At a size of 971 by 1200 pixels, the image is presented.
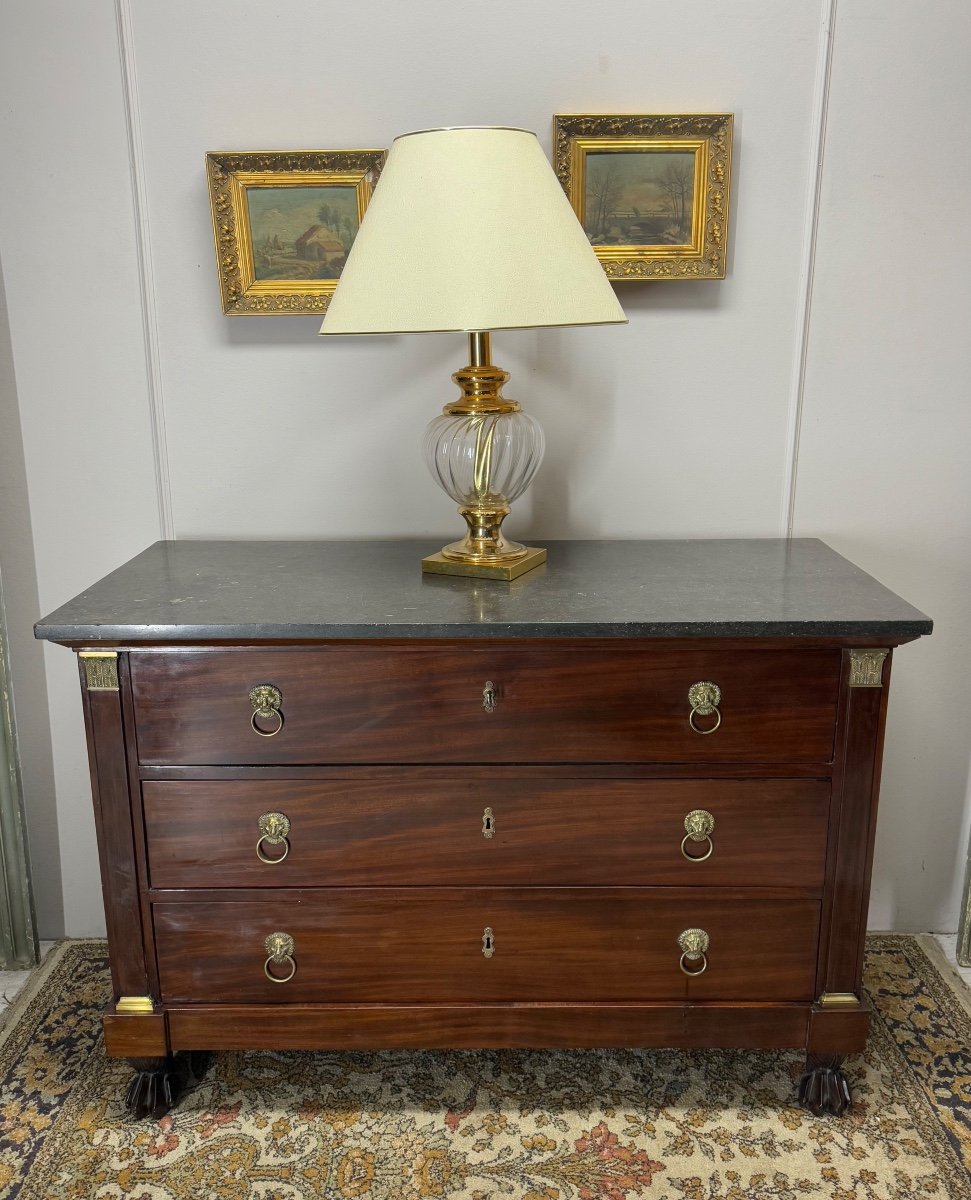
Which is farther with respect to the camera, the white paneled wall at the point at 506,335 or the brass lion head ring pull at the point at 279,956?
the white paneled wall at the point at 506,335

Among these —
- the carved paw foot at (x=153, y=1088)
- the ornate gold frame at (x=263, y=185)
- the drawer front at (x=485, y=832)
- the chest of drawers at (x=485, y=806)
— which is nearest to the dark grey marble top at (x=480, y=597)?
the chest of drawers at (x=485, y=806)

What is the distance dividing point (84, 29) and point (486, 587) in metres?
1.30

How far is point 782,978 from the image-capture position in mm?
1706

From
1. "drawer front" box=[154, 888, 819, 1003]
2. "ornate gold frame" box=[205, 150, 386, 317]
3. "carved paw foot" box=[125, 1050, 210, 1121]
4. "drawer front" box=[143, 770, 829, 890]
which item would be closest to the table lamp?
"ornate gold frame" box=[205, 150, 386, 317]

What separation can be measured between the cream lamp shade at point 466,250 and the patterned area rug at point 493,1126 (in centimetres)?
135

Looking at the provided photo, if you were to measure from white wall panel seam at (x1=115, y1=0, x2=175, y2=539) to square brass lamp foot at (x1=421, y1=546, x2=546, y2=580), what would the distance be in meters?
A: 0.64

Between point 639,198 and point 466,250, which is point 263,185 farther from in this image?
point 639,198

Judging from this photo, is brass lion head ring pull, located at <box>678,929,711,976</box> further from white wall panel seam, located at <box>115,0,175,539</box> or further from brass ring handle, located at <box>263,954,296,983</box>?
white wall panel seam, located at <box>115,0,175,539</box>

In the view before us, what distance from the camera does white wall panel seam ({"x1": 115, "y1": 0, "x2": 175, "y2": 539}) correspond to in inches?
73.7

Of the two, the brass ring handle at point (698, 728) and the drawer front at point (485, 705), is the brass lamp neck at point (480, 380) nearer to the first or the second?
the drawer front at point (485, 705)

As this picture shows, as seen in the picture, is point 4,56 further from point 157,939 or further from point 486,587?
point 157,939

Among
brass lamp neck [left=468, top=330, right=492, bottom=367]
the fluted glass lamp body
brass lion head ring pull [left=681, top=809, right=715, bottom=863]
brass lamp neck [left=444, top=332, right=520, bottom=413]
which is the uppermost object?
brass lamp neck [left=468, top=330, right=492, bottom=367]

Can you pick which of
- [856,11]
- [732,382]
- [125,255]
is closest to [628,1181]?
[732,382]

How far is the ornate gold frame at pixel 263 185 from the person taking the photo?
1874mm
